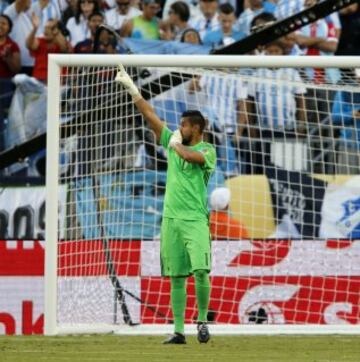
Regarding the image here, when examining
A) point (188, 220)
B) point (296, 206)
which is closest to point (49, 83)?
point (188, 220)

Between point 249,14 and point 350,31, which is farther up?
point 249,14

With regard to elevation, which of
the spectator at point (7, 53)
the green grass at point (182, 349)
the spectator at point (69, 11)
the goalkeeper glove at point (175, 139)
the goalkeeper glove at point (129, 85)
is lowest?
the green grass at point (182, 349)

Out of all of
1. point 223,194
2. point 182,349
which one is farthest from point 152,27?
point 182,349

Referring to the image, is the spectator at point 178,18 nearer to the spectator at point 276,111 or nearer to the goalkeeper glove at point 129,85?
the spectator at point 276,111

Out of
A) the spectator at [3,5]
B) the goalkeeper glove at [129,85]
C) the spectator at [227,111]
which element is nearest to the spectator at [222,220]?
the spectator at [227,111]

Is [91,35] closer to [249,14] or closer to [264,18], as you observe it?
[249,14]

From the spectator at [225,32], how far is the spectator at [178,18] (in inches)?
15.5

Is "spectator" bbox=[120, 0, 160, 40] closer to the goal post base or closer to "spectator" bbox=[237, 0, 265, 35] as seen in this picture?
"spectator" bbox=[237, 0, 265, 35]

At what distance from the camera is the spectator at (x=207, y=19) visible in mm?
17859

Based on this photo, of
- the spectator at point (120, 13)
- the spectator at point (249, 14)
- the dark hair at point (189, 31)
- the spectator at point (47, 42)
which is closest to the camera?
the dark hair at point (189, 31)

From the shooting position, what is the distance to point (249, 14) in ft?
58.7

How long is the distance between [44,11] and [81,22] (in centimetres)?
54

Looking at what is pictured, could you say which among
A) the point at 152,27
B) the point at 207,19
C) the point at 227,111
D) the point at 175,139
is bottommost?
the point at 175,139

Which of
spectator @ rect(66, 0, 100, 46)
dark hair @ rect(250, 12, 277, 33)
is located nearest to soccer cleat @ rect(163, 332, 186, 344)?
dark hair @ rect(250, 12, 277, 33)
